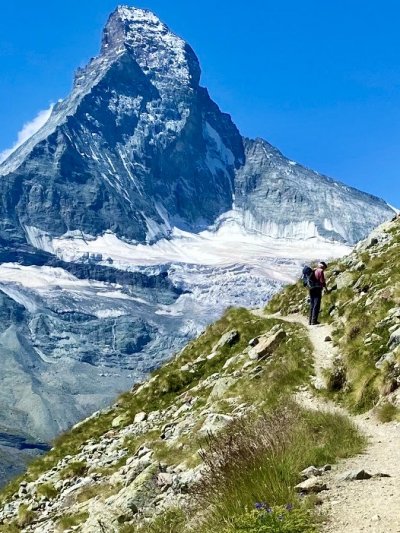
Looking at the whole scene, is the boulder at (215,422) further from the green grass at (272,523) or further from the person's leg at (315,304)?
the person's leg at (315,304)

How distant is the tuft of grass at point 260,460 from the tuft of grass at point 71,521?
5676mm

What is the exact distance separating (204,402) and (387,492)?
12.7 metres

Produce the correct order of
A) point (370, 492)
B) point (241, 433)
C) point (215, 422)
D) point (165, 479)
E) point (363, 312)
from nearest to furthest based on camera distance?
point (370, 492) < point (241, 433) < point (165, 479) < point (215, 422) < point (363, 312)

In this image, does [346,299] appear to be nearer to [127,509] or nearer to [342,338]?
[342,338]

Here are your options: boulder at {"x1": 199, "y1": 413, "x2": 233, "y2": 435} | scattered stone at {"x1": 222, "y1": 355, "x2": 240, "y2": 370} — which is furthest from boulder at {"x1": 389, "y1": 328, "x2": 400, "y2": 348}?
scattered stone at {"x1": 222, "y1": 355, "x2": 240, "y2": 370}

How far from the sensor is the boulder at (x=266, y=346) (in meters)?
23.1

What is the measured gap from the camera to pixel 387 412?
14219 mm

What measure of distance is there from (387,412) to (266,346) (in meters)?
9.30

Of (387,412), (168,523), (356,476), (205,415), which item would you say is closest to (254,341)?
(205,415)

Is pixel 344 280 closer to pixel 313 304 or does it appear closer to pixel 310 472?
pixel 313 304

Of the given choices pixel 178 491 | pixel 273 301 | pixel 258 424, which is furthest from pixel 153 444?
pixel 273 301

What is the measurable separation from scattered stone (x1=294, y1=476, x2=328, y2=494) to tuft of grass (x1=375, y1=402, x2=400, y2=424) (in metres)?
5.26

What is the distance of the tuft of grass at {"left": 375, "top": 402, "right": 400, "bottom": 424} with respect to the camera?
45.8 ft

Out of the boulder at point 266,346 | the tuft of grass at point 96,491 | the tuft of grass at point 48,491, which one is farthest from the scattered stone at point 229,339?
the tuft of grass at point 96,491
